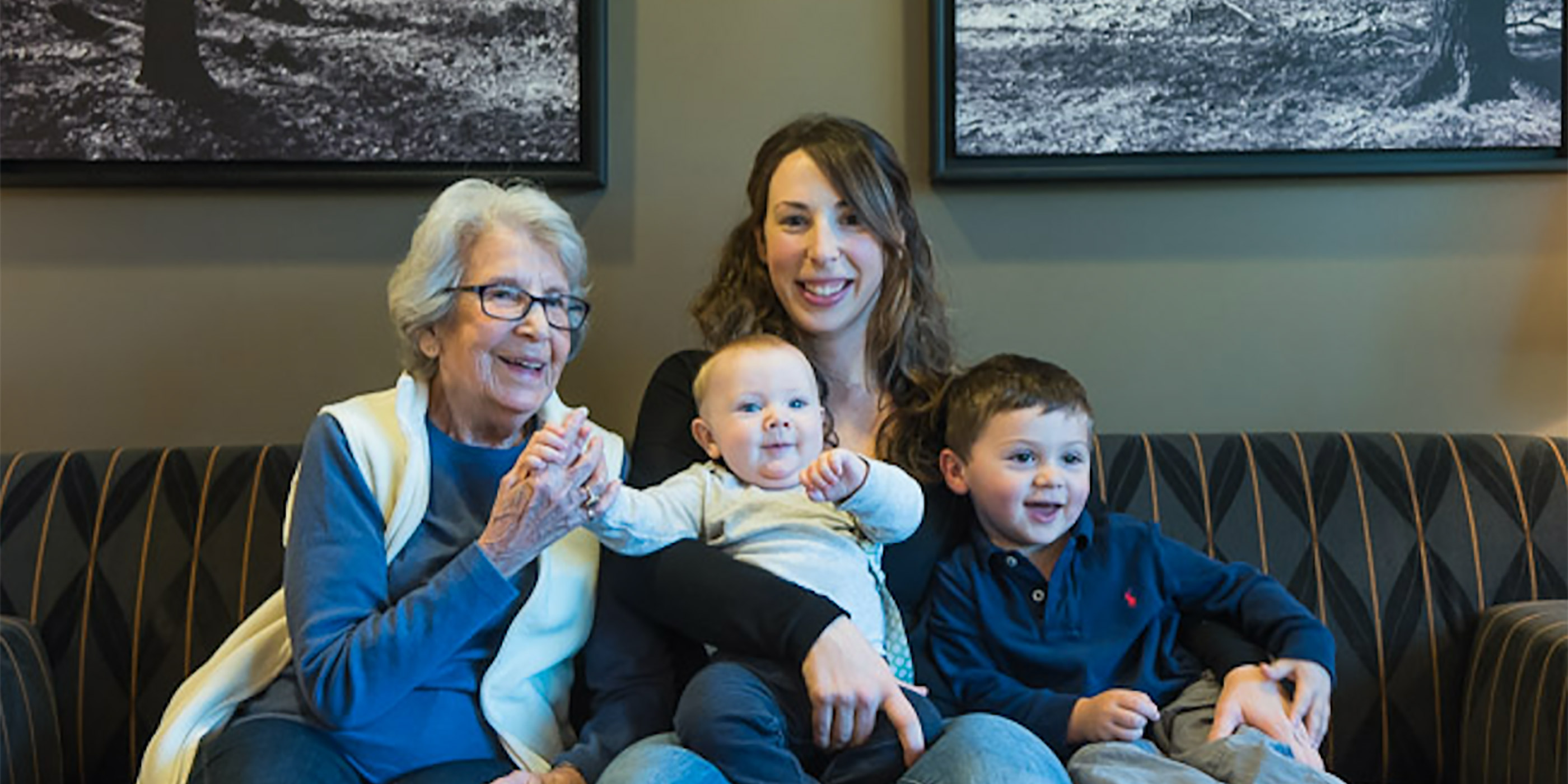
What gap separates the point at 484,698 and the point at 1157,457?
1177mm

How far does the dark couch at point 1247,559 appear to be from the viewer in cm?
193

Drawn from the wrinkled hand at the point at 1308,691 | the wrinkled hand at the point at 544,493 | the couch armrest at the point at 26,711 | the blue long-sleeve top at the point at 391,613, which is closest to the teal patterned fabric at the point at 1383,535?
the wrinkled hand at the point at 1308,691

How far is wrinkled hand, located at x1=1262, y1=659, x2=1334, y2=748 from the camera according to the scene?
1.67 metres

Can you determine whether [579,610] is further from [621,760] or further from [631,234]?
[631,234]

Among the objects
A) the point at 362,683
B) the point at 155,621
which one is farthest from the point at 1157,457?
the point at 155,621

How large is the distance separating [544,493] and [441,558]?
0.79ft

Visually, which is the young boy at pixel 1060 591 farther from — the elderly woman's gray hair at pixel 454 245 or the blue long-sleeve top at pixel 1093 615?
the elderly woman's gray hair at pixel 454 245

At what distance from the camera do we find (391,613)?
155 cm

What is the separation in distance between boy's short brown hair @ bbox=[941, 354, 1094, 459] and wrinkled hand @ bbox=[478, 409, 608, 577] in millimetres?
567

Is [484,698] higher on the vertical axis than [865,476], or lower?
lower

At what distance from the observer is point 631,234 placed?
232 centimetres

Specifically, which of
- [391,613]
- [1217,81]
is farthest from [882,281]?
[391,613]

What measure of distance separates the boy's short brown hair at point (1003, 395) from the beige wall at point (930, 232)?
449 millimetres

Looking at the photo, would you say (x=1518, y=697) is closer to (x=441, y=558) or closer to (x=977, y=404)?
(x=977, y=404)
